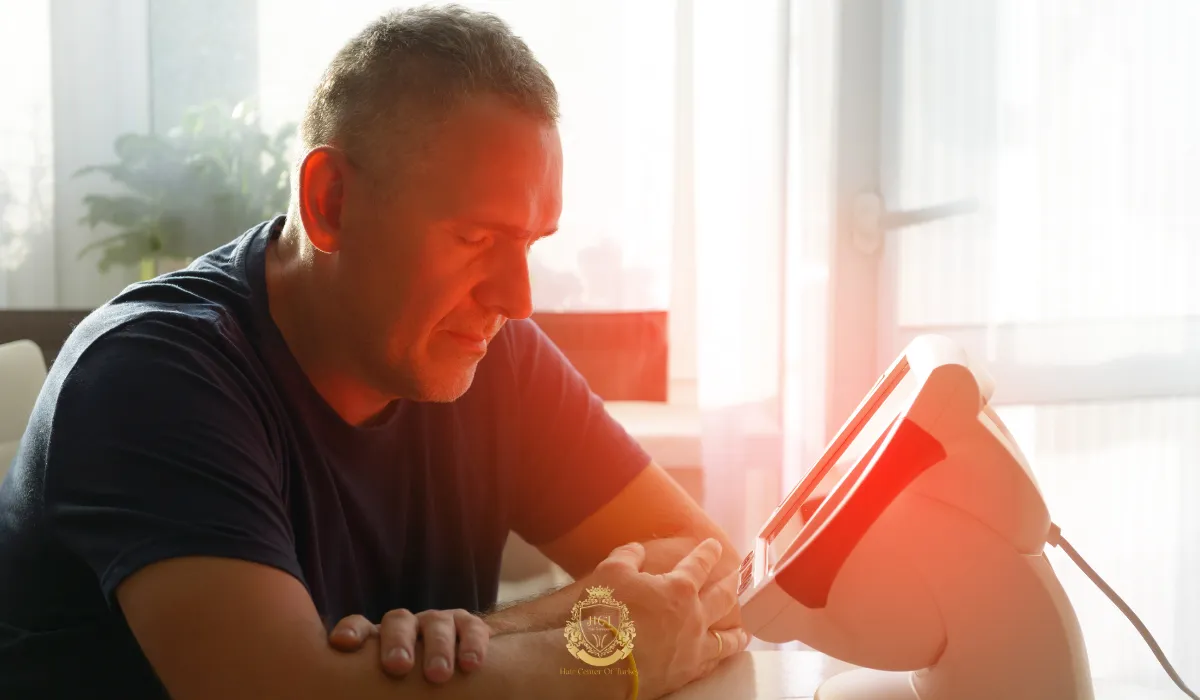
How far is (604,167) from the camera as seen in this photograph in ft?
7.06

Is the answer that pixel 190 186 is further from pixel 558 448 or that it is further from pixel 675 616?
pixel 675 616

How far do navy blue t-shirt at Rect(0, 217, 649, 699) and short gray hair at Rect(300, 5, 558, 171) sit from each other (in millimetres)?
204

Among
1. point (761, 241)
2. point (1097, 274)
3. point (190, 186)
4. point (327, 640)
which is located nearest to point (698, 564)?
point (327, 640)

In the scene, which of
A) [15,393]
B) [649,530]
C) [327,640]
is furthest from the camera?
[15,393]

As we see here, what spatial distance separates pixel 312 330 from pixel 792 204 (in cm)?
112

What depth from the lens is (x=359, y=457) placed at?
112 cm

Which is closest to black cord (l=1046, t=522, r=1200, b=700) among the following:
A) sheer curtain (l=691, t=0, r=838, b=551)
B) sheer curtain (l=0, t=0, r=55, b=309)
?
sheer curtain (l=691, t=0, r=838, b=551)

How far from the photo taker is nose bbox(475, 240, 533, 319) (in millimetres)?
1033

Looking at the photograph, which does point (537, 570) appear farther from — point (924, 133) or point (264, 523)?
point (924, 133)

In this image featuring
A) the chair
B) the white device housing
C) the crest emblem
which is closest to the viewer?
the white device housing


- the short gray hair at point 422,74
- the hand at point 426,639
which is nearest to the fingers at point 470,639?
the hand at point 426,639

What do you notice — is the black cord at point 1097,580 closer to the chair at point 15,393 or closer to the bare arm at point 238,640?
the bare arm at point 238,640

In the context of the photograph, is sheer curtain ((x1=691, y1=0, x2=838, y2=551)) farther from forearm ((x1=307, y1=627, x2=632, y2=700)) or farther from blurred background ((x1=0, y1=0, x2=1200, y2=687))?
forearm ((x1=307, y1=627, x2=632, y2=700))

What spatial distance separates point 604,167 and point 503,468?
3.31ft
